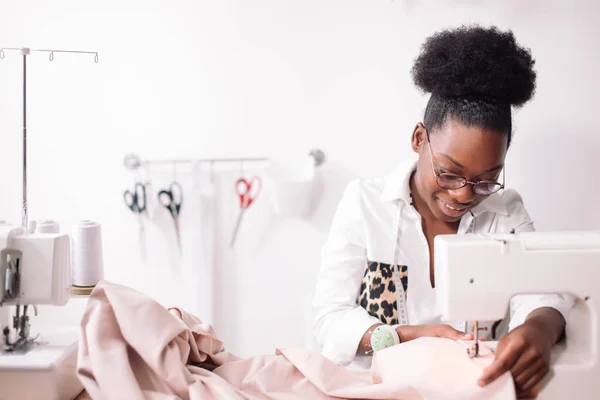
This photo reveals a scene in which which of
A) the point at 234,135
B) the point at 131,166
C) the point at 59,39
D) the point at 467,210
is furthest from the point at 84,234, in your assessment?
the point at 467,210

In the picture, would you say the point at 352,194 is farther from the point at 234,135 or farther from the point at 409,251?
the point at 234,135

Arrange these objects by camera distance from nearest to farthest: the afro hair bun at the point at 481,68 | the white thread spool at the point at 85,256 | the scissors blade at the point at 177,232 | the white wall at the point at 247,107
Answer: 1. the afro hair bun at the point at 481,68
2. the white thread spool at the point at 85,256
3. the white wall at the point at 247,107
4. the scissors blade at the point at 177,232

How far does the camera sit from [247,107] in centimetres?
253

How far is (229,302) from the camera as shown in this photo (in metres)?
2.63

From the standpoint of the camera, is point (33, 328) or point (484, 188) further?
point (484, 188)

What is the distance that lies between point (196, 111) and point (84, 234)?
2.60 feet

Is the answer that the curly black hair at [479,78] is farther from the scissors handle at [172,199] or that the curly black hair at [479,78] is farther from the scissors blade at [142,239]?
the scissors blade at [142,239]

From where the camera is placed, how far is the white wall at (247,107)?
2.45m

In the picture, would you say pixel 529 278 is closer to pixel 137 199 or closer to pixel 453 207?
pixel 453 207

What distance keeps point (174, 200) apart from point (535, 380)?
1.72 metres

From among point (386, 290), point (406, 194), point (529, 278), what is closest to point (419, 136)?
point (406, 194)

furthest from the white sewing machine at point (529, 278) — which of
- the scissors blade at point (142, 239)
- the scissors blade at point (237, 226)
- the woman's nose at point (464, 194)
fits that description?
the scissors blade at point (142, 239)

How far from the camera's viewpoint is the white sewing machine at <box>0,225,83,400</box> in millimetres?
1236

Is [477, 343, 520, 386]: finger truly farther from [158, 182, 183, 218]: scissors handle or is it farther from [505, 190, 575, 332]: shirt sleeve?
[158, 182, 183, 218]: scissors handle
